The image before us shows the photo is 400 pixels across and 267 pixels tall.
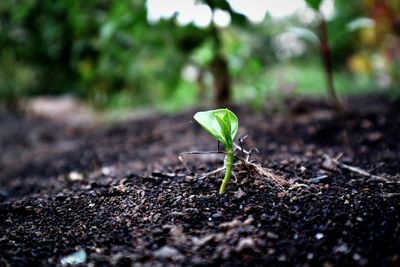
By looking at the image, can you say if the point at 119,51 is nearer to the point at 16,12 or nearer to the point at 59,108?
the point at 16,12

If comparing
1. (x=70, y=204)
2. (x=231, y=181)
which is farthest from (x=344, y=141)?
(x=70, y=204)

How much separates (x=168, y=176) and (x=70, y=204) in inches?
13.7

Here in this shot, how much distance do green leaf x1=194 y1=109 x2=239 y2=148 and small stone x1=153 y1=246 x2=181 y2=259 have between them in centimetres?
32

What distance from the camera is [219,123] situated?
104cm

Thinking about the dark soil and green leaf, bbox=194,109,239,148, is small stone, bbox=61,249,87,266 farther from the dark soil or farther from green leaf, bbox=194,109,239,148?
green leaf, bbox=194,109,239,148

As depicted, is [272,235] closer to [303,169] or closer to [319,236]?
[319,236]

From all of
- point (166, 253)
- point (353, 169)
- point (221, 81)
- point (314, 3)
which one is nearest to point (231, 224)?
point (166, 253)

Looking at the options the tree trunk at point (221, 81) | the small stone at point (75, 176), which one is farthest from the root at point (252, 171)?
the tree trunk at point (221, 81)

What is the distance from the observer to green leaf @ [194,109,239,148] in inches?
40.9

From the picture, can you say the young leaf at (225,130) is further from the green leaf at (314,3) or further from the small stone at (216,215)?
the green leaf at (314,3)

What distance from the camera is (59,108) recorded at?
564 centimetres

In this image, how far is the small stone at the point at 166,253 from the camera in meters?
0.89

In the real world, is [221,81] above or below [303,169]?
above

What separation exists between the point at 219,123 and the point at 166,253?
375mm
